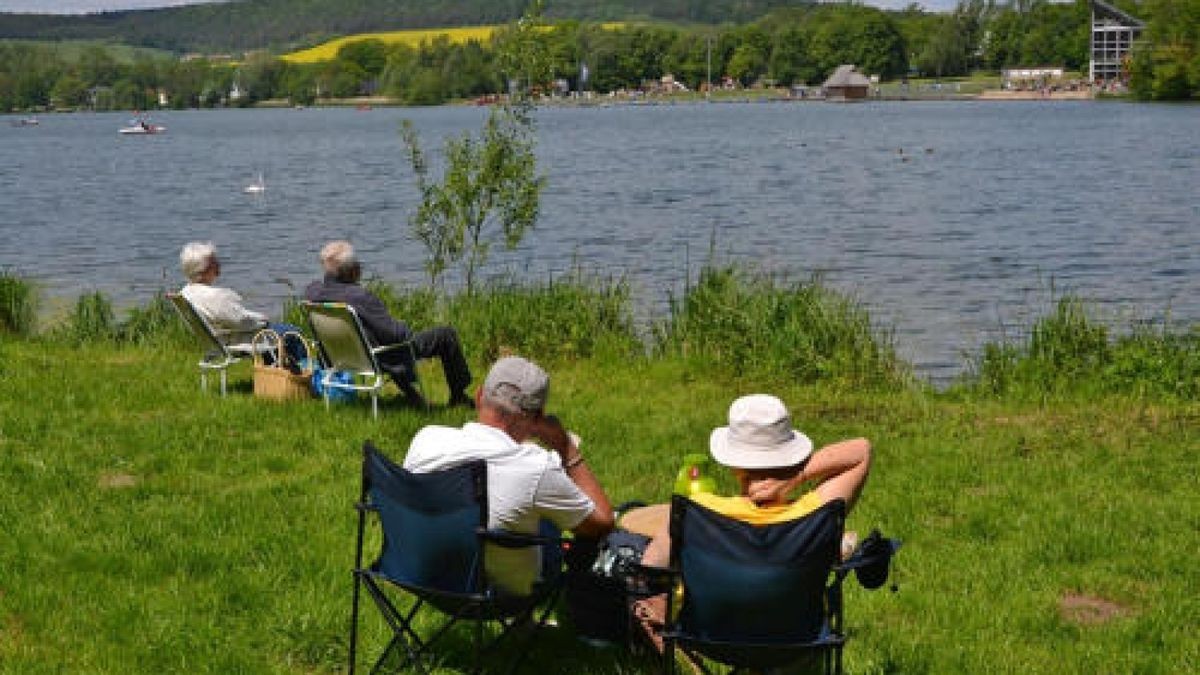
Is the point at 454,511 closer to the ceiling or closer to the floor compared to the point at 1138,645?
closer to the ceiling

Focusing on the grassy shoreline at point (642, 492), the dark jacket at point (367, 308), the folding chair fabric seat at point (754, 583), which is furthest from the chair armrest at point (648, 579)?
the dark jacket at point (367, 308)

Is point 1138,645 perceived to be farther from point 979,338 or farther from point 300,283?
point 300,283

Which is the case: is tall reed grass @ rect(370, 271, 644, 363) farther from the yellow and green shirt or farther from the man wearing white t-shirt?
the yellow and green shirt

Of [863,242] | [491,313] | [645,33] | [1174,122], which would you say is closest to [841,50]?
[645,33]

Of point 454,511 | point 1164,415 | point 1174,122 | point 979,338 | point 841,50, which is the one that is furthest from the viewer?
point 841,50

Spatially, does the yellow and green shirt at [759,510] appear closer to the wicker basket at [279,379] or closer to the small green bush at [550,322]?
the wicker basket at [279,379]

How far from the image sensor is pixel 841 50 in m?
192

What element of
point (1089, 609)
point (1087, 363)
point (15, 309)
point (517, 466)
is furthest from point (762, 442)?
point (15, 309)

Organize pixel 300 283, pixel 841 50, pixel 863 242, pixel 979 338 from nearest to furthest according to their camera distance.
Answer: pixel 979 338, pixel 300 283, pixel 863 242, pixel 841 50

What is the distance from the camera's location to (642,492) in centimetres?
753

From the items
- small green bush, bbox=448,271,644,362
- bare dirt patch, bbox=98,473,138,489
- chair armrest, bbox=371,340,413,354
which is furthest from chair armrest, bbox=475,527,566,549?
small green bush, bbox=448,271,644,362

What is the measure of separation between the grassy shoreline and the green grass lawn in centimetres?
2

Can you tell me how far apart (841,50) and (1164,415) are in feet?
615

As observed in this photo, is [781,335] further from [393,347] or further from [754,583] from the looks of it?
[754,583]
